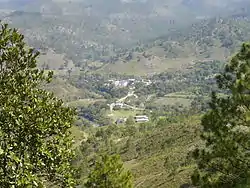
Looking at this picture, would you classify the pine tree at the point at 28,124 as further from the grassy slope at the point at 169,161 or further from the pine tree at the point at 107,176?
the grassy slope at the point at 169,161

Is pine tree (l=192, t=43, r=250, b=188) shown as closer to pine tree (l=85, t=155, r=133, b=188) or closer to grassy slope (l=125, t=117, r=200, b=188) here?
pine tree (l=85, t=155, r=133, b=188)

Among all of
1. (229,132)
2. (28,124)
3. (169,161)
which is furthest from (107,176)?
(169,161)

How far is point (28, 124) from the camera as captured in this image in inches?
461

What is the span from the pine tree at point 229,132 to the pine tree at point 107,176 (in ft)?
48.3

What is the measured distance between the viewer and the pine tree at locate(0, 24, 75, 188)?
11.3 meters

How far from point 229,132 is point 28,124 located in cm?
1051

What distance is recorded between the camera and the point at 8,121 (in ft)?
37.9

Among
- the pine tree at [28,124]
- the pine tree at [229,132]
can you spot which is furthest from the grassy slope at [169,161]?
the pine tree at [28,124]

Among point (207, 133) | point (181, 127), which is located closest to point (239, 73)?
point (207, 133)

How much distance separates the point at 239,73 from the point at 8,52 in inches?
421

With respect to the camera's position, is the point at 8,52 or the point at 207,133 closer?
the point at 8,52

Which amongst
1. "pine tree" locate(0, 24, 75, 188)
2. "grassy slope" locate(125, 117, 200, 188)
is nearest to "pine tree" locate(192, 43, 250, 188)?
"pine tree" locate(0, 24, 75, 188)

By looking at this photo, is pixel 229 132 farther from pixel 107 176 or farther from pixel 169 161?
pixel 169 161

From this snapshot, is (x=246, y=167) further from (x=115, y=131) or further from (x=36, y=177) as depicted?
(x=115, y=131)
